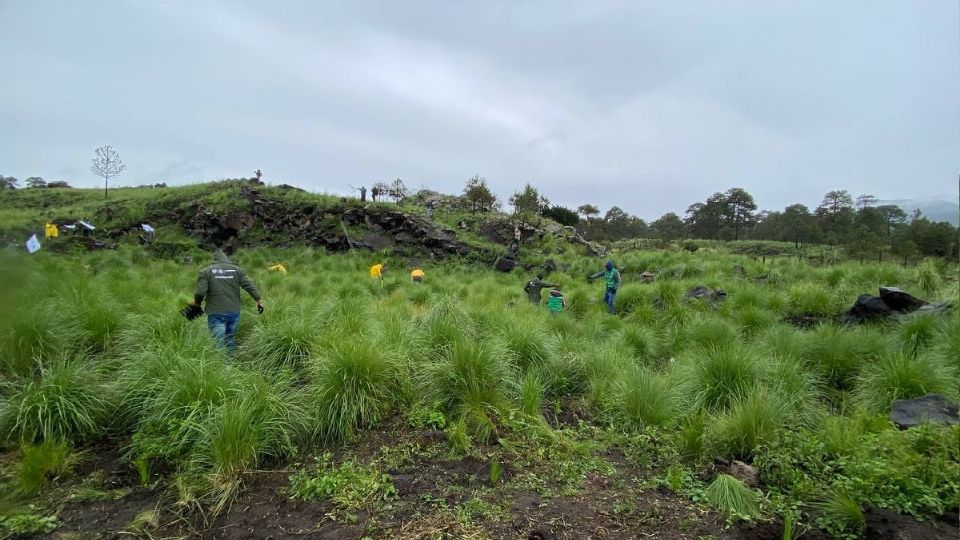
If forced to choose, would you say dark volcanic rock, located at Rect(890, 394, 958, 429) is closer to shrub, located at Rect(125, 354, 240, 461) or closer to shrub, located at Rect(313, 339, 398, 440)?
shrub, located at Rect(313, 339, 398, 440)

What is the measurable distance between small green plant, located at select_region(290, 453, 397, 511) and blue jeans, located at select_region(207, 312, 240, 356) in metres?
3.25

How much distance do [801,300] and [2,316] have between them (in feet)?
40.4

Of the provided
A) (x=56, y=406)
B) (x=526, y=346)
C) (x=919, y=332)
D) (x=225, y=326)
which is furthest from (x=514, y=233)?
(x=56, y=406)

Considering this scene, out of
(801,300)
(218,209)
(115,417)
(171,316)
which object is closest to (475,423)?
(115,417)

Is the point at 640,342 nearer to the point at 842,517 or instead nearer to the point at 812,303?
the point at 812,303

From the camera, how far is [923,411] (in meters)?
4.24

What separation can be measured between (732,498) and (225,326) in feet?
21.6

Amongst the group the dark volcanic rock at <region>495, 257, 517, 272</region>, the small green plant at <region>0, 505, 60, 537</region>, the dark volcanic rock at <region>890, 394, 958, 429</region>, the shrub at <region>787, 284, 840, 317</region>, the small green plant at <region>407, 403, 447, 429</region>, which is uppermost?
the dark volcanic rock at <region>495, 257, 517, 272</region>

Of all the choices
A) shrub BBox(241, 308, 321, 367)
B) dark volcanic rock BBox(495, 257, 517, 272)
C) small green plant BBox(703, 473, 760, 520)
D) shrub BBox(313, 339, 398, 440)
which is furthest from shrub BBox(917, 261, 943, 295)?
dark volcanic rock BBox(495, 257, 517, 272)

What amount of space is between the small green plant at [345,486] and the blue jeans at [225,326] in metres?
3.25

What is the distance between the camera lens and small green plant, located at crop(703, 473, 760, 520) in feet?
11.3

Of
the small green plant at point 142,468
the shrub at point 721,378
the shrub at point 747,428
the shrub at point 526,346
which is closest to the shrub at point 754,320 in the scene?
the shrub at point 721,378

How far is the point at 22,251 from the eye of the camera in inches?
44.3

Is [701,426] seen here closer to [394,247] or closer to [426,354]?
[426,354]
